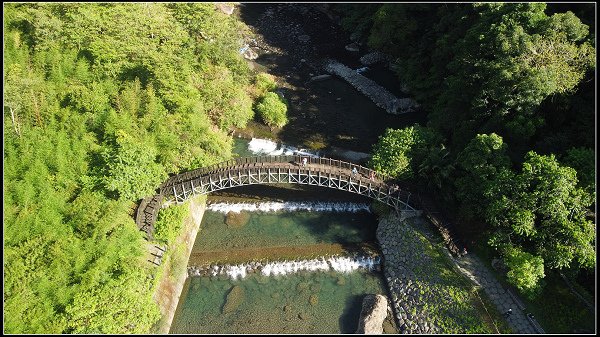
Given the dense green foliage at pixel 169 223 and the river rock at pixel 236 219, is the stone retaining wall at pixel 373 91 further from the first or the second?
the dense green foliage at pixel 169 223

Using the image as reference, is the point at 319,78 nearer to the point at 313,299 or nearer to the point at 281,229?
the point at 281,229

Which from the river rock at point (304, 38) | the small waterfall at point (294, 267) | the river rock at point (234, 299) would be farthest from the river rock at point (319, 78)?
the river rock at point (234, 299)

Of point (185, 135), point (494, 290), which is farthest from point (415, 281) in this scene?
point (185, 135)

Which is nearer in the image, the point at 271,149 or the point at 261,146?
the point at 271,149

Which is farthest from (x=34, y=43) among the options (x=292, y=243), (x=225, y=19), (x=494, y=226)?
(x=494, y=226)

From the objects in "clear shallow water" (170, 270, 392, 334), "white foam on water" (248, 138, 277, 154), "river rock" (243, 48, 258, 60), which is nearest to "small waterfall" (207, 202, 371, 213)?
"clear shallow water" (170, 270, 392, 334)

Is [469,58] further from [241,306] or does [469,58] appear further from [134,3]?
[134,3]

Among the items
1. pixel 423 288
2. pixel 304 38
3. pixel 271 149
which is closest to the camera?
pixel 423 288
